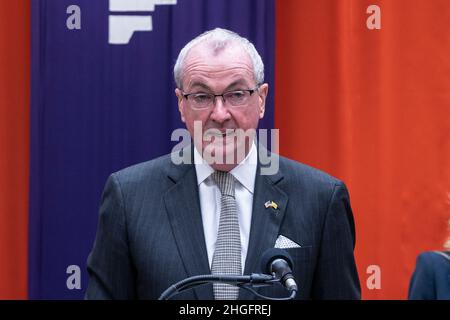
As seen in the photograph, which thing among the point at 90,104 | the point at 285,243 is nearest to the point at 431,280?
the point at 285,243

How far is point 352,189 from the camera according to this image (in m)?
3.13

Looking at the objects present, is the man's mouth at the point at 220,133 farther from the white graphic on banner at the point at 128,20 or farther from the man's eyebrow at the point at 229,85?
the white graphic on banner at the point at 128,20

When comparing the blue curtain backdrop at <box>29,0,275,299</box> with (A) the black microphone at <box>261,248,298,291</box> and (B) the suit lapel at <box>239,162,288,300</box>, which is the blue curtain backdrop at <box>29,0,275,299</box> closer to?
(B) the suit lapel at <box>239,162,288,300</box>

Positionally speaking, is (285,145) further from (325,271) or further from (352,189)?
(325,271)

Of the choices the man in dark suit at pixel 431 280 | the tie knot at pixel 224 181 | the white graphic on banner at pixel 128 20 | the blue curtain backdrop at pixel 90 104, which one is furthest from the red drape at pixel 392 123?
the tie knot at pixel 224 181

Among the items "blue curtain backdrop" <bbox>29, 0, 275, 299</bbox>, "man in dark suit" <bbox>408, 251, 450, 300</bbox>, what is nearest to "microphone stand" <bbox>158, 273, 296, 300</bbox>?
"man in dark suit" <bbox>408, 251, 450, 300</bbox>

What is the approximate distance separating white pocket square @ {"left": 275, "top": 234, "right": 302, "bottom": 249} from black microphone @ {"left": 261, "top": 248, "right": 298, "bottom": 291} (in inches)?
13.6

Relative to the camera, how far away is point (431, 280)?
6.21 feet

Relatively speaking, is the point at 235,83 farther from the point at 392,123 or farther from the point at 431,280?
the point at 392,123

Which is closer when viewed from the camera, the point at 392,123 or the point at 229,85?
the point at 229,85

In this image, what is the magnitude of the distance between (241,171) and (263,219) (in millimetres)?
154

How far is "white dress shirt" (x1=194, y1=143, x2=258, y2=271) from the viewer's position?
173 centimetres

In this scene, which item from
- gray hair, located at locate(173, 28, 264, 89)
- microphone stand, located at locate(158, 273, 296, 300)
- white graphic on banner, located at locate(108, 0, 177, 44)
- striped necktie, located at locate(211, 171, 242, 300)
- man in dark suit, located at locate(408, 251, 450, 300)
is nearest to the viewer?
microphone stand, located at locate(158, 273, 296, 300)
